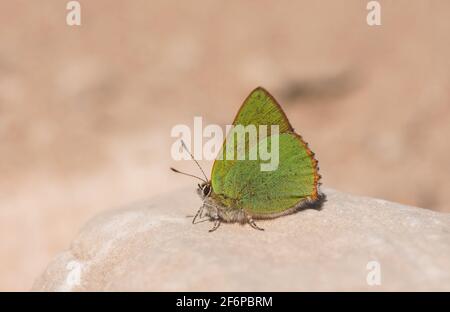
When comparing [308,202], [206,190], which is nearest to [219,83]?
[308,202]

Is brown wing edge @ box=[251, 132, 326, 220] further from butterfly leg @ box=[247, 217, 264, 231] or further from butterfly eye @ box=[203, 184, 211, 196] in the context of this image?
butterfly eye @ box=[203, 184, 211, 196]

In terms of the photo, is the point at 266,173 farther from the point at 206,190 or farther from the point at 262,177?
the point at 206,190

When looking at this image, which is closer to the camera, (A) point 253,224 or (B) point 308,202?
(A) point 253,224

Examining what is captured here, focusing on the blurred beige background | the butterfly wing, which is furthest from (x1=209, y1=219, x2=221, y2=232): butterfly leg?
the blurred beige background
